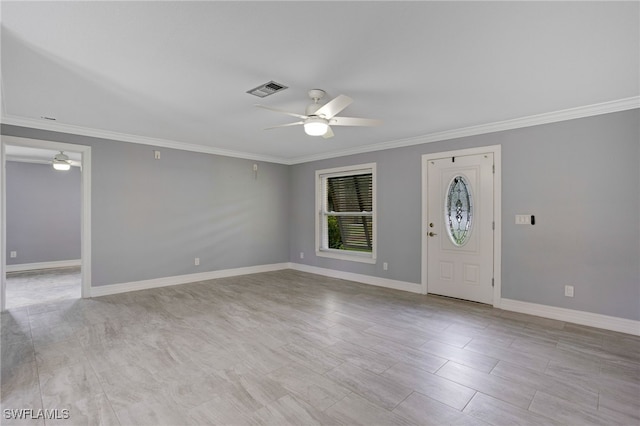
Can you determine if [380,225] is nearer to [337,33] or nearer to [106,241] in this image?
[337,33]

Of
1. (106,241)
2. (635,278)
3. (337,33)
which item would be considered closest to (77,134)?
(106,241)

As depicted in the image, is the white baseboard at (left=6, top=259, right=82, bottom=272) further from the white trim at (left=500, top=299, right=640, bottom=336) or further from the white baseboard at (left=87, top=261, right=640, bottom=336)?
the white trim at (left=500, top=299, right=640, bottom=336)

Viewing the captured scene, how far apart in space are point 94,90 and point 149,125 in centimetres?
127

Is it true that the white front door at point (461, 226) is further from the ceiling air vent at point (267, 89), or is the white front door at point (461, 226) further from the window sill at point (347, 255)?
the ceiling air vent at point (267, 89)

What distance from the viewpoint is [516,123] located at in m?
3.96

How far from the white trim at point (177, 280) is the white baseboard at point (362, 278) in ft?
1.97

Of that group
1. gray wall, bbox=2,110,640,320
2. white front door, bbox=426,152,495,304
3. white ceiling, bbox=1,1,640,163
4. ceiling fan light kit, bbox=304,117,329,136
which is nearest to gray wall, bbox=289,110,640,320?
gray wall, bbox=2,110,640,320

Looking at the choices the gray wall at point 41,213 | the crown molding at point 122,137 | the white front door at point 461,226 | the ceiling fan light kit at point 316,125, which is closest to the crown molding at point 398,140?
the crown molding at point 122,137

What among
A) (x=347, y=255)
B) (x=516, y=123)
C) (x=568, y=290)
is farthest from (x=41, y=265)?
(x=568, y=290)

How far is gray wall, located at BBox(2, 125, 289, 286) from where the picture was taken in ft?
15.4

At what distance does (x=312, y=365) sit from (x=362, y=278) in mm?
3218

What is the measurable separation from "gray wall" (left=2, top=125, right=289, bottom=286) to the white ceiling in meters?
0.99

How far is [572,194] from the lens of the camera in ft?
11.9

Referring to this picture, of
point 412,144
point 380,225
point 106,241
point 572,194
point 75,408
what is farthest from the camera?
point 380,225
